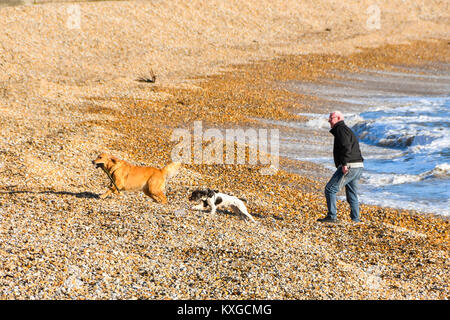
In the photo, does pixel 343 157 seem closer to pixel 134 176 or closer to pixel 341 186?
pixel 341 186

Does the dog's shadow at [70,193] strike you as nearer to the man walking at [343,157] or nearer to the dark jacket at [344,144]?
the man walking at [343,157]

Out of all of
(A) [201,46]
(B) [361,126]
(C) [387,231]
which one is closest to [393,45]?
(A) [201,46]

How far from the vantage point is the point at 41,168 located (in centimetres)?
1185

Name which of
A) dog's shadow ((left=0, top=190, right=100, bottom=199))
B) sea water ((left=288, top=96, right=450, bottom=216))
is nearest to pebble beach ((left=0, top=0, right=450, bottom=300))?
dog's shadow ((left=0, top=190, right=100, bottom=199))

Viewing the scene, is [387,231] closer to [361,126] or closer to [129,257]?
[129,257]

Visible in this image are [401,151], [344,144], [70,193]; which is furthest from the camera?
[401,151]

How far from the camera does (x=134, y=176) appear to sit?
392 inches

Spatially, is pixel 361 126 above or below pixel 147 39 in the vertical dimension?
below

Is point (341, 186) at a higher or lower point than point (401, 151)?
higher

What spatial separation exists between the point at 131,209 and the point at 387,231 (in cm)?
487
